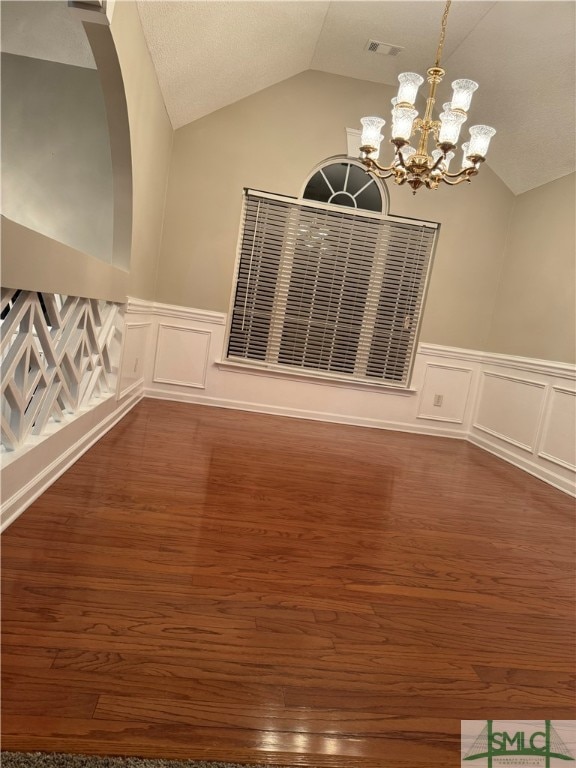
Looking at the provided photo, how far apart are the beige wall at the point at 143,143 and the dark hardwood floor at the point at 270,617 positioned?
5.50ft

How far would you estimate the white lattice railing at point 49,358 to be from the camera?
197 centimetres

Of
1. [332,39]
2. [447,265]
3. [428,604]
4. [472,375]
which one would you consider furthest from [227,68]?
[428,604]

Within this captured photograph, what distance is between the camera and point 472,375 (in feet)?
17.7

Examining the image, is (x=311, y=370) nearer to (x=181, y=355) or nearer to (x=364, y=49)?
(x=181, y=355)

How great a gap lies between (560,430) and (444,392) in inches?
54.6

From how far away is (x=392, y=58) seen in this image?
4.42 meters

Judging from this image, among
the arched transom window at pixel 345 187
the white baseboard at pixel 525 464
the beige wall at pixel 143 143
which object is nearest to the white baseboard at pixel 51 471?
the beige wall at pixel 143 143

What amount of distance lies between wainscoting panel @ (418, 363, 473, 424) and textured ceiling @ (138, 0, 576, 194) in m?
1.92

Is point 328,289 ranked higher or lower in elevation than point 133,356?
higher

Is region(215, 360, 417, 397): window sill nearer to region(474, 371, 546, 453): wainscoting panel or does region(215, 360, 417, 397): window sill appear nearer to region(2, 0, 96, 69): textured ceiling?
region(474, 371, 546, 453): wainscoting panel

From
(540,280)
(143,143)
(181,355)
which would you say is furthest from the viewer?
(181,355)

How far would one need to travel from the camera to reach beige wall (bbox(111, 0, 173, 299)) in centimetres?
278

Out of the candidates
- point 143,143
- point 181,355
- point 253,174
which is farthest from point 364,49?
point 181,355

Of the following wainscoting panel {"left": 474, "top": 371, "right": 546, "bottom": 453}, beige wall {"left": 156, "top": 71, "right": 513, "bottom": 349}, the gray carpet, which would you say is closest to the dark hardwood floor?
the gray carpet
